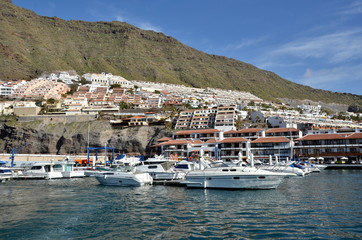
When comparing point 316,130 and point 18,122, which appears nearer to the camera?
point 316,130

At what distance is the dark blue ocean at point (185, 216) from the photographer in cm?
1537

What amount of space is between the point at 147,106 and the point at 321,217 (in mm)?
121335

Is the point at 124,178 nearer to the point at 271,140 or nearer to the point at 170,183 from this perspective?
the point at 170,183

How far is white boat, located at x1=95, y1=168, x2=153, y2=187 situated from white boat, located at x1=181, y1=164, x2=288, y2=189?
6630mm

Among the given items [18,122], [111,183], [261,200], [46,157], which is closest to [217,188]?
[261,200]

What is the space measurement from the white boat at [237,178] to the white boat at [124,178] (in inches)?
261

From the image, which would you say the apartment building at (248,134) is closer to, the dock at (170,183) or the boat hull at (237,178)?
the dock at (170,183)

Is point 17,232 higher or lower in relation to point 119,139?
lower

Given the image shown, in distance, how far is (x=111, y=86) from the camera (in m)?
169

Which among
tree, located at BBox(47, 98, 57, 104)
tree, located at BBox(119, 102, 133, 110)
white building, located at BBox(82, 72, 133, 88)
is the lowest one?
tree, located at BBox(119, 102, 133, 110)

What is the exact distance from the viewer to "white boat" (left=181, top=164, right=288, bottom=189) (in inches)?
1231

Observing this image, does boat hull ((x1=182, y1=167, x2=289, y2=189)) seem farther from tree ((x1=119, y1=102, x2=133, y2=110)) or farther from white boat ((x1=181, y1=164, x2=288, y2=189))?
tree ((x1=119, y1=102, x2=133, y2=110))

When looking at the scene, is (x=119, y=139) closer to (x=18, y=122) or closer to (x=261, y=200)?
(x=18, y=122)

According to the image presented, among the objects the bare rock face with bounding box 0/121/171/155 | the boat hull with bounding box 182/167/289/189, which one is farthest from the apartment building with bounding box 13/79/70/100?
the boat hull with bounding box 182/167/289/189
